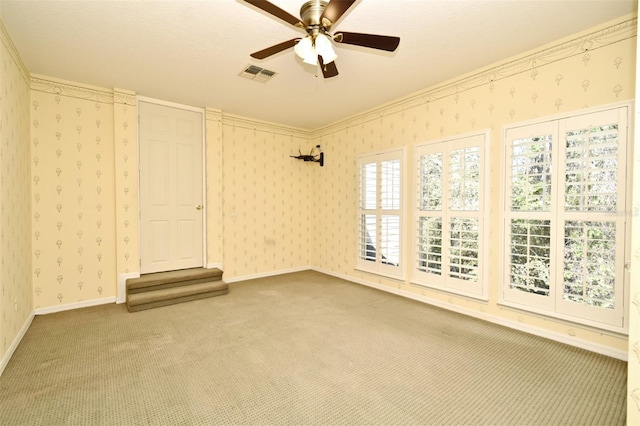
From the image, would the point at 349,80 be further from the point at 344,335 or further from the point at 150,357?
the point at 150,357

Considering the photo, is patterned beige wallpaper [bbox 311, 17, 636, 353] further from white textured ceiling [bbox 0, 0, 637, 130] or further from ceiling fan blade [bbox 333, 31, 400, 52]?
ceiling fan blade [bbox 333, 31, 400, 52]

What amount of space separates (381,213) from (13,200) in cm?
419

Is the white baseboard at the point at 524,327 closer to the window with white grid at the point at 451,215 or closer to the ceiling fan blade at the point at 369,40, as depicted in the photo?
the window with white grid at the point at 451,215

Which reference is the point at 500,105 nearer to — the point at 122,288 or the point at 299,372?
the point at 299,372

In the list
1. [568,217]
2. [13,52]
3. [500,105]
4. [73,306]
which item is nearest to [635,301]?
[568,217]

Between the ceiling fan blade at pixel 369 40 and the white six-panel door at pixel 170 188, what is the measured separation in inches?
130

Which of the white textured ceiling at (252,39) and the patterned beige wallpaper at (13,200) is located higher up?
the white textured ceiling at (252,39)

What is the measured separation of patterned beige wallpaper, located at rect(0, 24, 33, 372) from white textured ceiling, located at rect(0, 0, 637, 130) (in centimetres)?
34

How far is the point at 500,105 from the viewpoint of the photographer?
3.16m

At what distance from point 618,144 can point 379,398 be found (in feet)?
9.12

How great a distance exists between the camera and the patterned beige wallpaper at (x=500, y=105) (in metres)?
2.50

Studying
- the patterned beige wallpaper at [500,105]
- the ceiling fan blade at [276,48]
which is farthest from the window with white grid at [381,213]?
the ceiling fan blade at [276,48]

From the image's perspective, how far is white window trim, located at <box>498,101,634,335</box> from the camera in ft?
7.76

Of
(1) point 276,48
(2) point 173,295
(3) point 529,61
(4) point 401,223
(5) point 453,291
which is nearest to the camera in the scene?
(1) point 276,48
